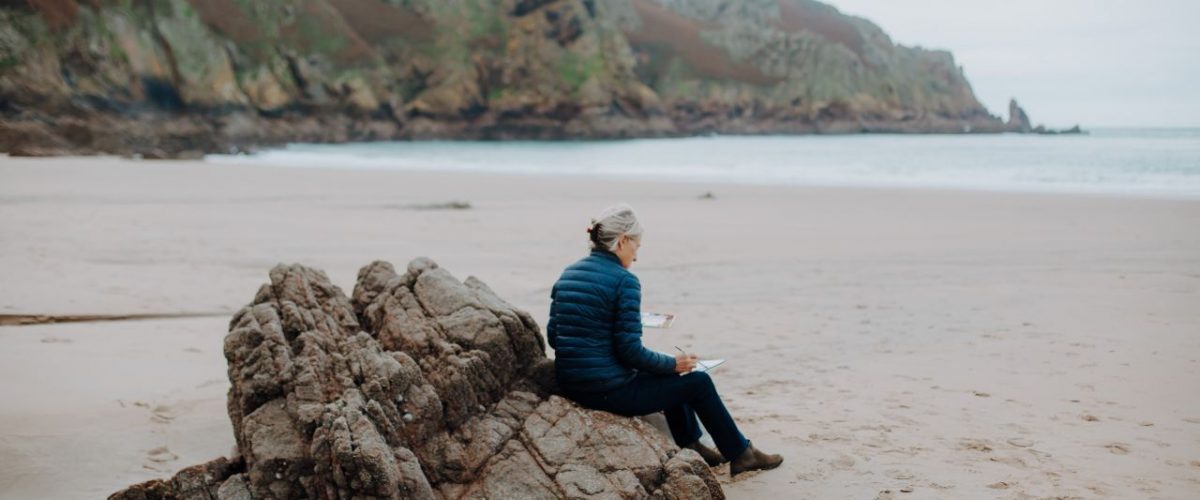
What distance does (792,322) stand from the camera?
29.8 ft

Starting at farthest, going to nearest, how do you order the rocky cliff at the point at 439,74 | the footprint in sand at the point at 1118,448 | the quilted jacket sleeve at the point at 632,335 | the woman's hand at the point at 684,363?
the rocky cliff at the point at 439,74
the footprint in sand at the point at 1118,448
the woman's hand at the point at 684,363
the quilted jacket sleeve at the point at 632,335

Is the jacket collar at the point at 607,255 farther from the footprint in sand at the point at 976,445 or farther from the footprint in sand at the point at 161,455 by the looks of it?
the footprint in sand at the point at 161,455

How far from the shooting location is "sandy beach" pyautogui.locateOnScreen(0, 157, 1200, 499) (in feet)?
17.0

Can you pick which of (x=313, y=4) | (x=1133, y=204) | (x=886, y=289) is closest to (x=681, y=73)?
(x=313, y=4)

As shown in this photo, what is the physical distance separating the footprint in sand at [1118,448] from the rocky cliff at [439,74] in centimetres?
3657

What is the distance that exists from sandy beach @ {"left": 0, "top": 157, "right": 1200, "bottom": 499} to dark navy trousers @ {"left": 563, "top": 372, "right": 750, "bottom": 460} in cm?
28

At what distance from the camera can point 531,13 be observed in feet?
345

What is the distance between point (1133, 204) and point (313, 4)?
94.9m

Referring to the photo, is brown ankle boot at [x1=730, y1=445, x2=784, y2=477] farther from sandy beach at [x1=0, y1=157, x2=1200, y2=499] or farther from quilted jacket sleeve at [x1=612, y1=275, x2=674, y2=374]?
quilted jacket sleeve at [x1=612, y1=275, x2=674, y2=374]

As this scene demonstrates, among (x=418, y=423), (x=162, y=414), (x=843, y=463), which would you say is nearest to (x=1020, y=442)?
(x=843, y=463)

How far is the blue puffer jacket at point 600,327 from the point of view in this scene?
4.62m

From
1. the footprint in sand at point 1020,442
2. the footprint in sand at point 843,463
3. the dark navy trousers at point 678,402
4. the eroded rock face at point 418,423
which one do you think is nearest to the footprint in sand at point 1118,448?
the footprint in sand at point 1020,442

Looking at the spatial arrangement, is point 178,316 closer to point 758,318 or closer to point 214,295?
point 214,295

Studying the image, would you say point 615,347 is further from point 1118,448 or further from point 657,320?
point 1118,448
